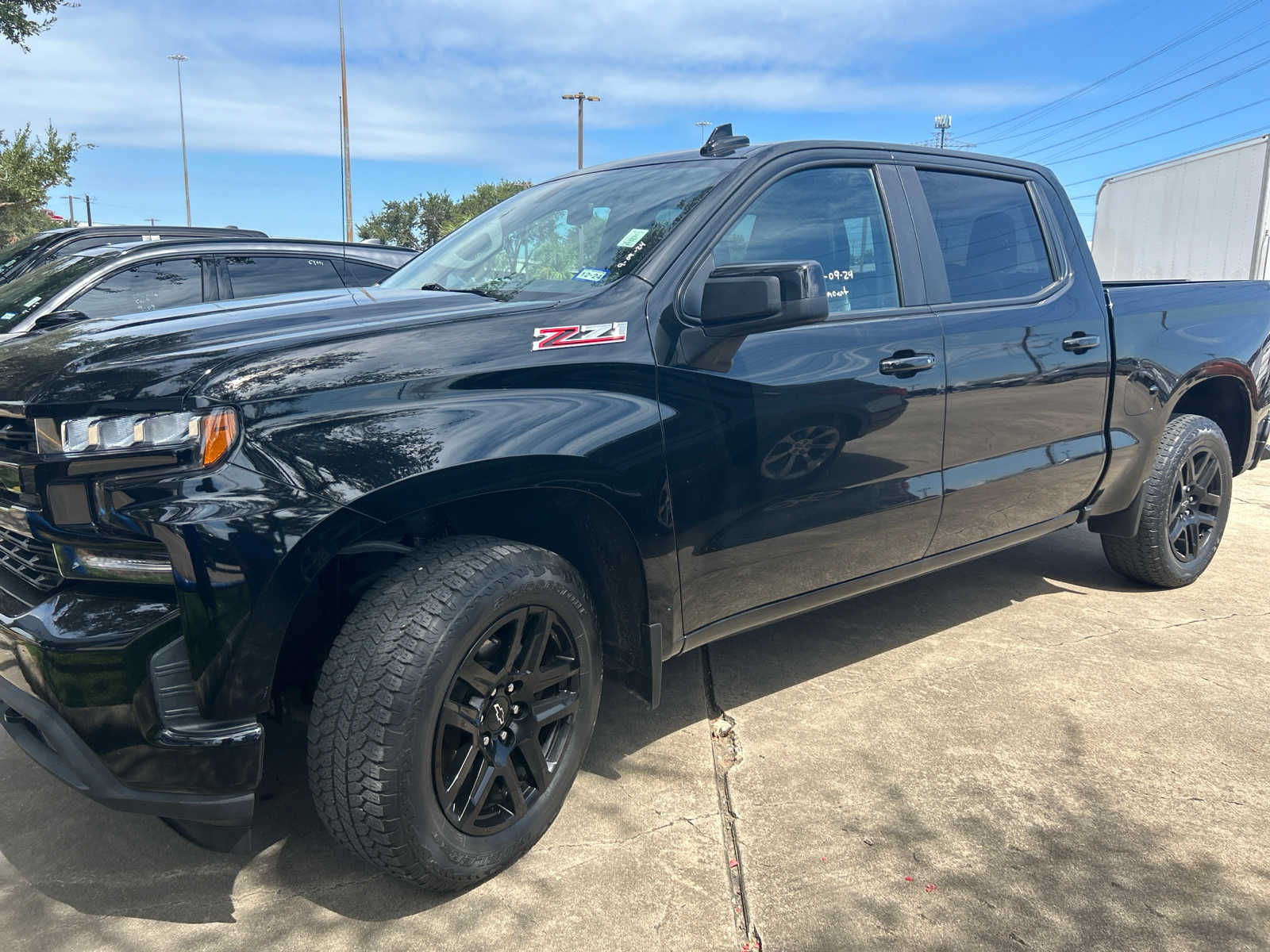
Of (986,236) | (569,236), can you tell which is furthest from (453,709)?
(986,236)

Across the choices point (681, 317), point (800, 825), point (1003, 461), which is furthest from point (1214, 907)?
point (681, 317)

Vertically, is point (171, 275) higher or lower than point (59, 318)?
higher

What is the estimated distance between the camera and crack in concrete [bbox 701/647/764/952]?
2162 millimetres

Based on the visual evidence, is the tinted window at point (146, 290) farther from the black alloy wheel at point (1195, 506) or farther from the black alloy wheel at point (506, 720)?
the black alloy wheel at point (1195, 506)

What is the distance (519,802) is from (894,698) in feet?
5.12

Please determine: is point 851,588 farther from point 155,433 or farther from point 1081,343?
point 155,433

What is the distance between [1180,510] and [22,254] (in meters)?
7.75

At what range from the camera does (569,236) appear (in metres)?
2.97

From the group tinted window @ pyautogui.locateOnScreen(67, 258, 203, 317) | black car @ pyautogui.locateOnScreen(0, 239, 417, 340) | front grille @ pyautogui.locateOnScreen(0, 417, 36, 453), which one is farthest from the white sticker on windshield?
tinted window @ pyautogui.locateOnScreen(67, 258, 203, 317)

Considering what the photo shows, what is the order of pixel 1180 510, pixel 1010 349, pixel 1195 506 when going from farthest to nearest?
pixel 1195 506 < pixel 1180 510 < pixel 1010 349

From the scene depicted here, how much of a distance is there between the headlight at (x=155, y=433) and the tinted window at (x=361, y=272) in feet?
14.4

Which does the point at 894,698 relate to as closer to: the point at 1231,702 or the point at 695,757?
the point at 695,757

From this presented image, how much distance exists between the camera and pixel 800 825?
257 cm

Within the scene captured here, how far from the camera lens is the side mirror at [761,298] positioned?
241 centimetres
